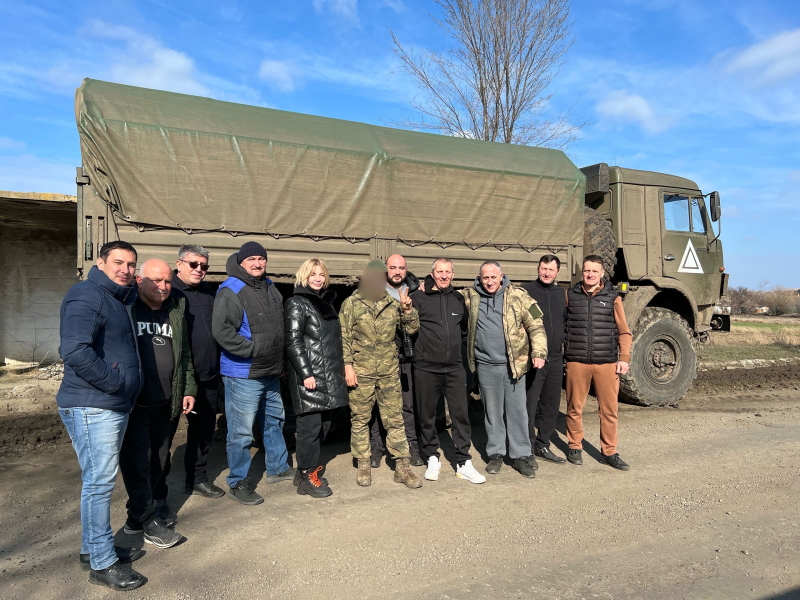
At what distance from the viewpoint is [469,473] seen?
4363mm

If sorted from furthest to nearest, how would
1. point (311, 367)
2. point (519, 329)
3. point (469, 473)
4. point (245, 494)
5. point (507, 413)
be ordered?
point (507, 413) < point (519, 329) < point (469, 473) < point (311, 367) < point (245, 494)

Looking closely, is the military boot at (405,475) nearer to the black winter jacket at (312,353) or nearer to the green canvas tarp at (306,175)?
the black winter jacket at (312,353)

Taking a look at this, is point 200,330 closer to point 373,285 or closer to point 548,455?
point 373,285

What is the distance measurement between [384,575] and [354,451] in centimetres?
145

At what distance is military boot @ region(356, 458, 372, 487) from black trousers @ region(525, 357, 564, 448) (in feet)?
4.78

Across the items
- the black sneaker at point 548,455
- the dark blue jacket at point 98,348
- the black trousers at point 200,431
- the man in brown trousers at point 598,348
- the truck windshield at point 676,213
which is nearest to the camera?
the dark blue jacket at point 98,348

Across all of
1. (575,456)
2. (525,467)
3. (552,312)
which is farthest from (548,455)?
(552,312)

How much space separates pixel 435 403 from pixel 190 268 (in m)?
2.19

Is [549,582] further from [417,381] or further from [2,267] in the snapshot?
[2,267]

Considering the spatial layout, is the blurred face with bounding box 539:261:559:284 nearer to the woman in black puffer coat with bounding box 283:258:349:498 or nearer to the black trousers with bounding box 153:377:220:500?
the woman in black puffer coat with bounding box 283:258:349:498

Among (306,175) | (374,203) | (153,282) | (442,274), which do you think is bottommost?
(153,282)

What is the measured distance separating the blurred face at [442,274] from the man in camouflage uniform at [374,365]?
30cm

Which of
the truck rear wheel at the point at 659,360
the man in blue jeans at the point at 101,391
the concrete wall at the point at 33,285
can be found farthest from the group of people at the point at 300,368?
the concrete wall at the point at 33,285

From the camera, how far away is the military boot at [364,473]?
4.24 meters
